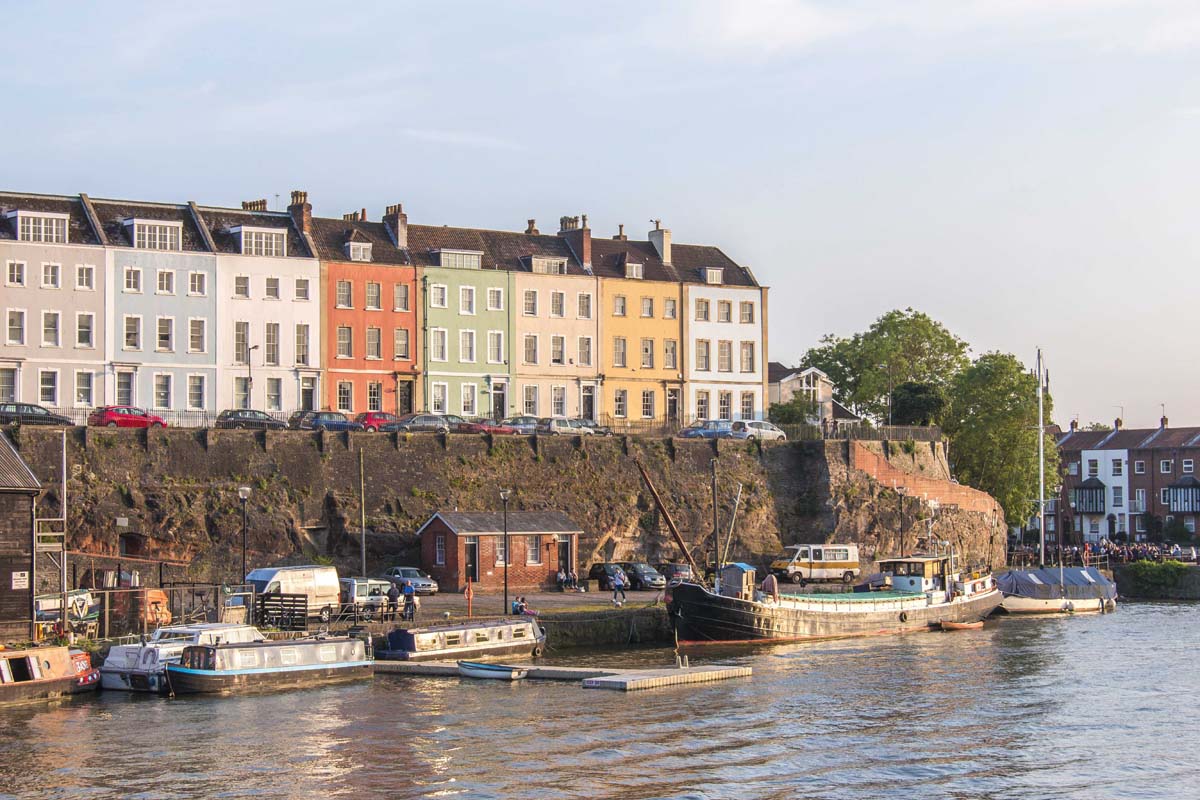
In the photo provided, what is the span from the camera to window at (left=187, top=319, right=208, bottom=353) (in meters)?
70.9

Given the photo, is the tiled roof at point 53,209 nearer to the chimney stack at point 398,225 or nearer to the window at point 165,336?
the window at point 165,336

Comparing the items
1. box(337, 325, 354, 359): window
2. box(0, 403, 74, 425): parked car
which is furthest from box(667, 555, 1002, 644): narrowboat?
box(0, 403, 74, 425): parked car

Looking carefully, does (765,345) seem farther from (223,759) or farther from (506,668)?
(223,759)

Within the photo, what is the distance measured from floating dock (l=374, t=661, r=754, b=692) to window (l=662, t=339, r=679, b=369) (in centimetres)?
3722

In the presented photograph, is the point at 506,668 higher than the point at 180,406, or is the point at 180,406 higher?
the point at 180,406

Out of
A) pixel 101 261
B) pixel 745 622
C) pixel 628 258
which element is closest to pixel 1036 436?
pixel 628 258

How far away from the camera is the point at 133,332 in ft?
229

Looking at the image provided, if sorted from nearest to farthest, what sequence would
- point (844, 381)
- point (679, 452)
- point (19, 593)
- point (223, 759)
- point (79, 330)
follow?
point (223, 759) → point (19, 593) → point (79, 330) → point (679, 452) → point (844, 381)

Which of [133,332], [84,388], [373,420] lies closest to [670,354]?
[373,420]

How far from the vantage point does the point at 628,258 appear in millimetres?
84438

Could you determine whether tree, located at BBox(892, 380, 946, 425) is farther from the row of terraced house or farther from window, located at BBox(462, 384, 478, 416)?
window, located at BBox(462, 384, 478, 416)

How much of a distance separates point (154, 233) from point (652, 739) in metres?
43.8

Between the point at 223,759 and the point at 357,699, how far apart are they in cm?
828

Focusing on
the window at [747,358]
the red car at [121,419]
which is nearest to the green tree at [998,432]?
the window at [747,358]
